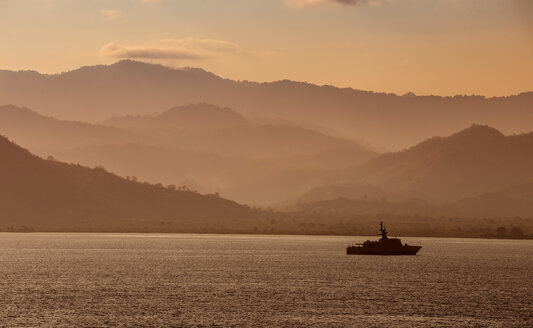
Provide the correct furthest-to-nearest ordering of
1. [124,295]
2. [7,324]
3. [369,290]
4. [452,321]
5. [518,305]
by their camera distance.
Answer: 1. [369,290]
2. [124,295]
3. [518,305]
4. [452,321]
5. [7,324]

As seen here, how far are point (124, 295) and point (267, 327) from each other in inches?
1968

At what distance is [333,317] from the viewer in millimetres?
144750

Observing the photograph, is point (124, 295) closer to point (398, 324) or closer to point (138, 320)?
point (138, 320)

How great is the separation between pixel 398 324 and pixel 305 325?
46.5 feet

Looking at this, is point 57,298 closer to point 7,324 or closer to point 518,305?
point 7,324

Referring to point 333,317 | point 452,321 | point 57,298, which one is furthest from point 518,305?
point 57,298

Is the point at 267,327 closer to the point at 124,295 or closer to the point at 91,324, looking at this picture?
the point at 91,324

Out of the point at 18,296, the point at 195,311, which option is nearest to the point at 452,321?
the point at 195,311

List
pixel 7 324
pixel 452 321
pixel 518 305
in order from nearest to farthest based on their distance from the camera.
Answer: pixel 7 324
pixel 452 321
pixel 518 305

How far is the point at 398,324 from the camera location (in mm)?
138125

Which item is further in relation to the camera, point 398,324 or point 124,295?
point 124,295

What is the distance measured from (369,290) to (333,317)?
45.0 meters

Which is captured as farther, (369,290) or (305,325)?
(369,290)

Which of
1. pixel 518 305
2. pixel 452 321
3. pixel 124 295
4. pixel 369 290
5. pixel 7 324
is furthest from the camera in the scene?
pixel 369 290
